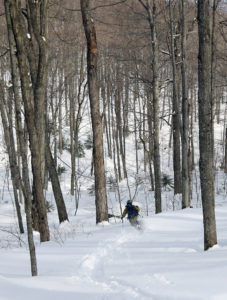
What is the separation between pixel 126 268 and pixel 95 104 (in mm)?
5578

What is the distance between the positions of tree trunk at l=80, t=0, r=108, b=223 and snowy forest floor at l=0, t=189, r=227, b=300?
5.84ft

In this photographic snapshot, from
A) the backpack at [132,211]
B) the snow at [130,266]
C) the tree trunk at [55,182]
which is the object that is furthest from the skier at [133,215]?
the tree trunk at [55,182]

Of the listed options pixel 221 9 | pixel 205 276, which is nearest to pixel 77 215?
pixel 221 9

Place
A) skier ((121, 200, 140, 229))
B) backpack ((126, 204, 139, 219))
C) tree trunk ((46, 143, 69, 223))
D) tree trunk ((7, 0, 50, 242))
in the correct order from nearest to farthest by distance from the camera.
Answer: tree trunk ((7, 0, 50, 242)) < skier ((121, 200, 140, 229)) < backpack ((126, 204, 139, 219)) < tree trunk ((46, 143, 69, 223))

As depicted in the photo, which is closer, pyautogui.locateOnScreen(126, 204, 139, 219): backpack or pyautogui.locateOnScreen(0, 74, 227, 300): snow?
pyautogui.locateOnScreen(0, 74, 227, 300): snow

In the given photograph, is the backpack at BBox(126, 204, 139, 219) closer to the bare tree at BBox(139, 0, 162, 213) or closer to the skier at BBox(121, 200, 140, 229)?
the skier at BBox(121, 200, 140, 229)

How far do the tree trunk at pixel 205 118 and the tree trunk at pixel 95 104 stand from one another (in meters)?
4.70

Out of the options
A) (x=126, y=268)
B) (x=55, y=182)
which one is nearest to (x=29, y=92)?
(x=126, y=268)

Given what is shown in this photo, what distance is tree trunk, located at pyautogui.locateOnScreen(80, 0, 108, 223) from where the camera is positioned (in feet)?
30.1

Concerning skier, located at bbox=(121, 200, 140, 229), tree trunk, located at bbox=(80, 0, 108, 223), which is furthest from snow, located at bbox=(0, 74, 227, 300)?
tree trunk, located at bbox=(80, 0, 108, 223)

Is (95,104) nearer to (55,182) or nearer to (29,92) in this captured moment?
(55,182)

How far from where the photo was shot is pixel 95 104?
9398 millimetres

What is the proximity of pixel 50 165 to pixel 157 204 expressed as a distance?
163 inches

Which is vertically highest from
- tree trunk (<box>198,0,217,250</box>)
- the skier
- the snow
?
tree trunk (<box>198,0,217,250</box>)
